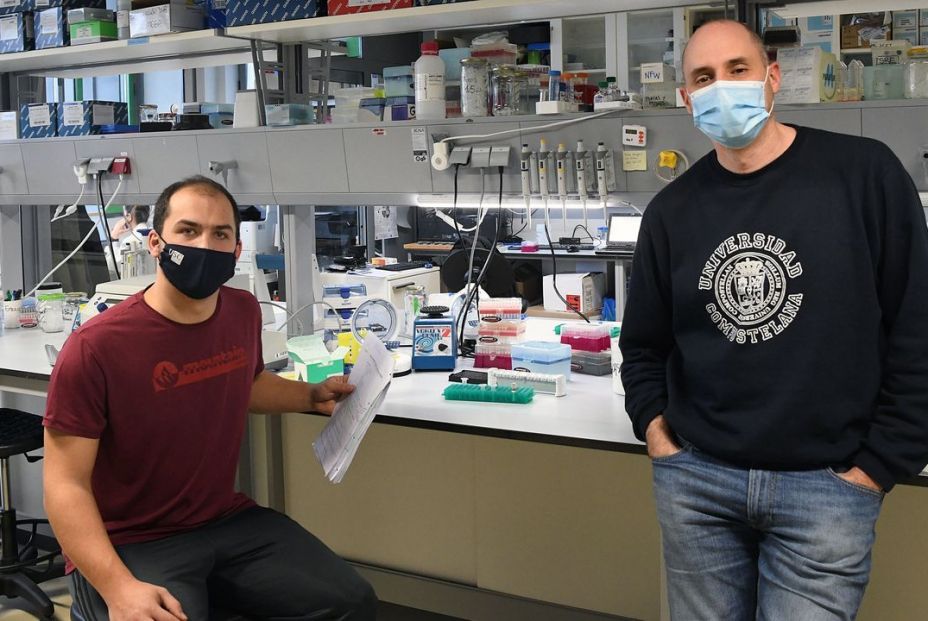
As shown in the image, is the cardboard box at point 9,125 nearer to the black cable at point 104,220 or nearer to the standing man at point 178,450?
the black cable at point 104,220

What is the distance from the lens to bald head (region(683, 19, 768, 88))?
1531mm

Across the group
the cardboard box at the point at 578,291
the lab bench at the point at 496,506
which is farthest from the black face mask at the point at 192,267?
the cardboard box at the point at 578,291

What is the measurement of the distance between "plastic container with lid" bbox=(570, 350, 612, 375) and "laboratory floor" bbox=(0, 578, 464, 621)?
0.82 m

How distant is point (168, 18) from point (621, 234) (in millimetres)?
3117

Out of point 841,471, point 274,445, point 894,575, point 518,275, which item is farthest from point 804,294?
point 518,275

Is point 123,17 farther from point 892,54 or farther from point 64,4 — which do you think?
point 892,54

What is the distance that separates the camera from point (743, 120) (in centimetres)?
148

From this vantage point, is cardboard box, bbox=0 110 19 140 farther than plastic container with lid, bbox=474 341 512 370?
Yes

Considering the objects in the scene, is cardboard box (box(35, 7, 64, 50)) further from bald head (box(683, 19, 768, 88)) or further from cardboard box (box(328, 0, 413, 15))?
bald head (box(683, 19, 768, 88))

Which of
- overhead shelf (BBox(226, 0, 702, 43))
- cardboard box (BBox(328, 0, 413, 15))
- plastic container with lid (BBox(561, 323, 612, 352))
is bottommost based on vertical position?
plastic container with lid (BBox(561, 323, 612, 352))

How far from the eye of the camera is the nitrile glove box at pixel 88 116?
138 inches

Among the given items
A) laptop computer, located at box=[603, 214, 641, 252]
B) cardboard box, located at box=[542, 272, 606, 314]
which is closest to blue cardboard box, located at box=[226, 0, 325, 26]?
laptop computer, located at box=[603, 214, 641, 252]

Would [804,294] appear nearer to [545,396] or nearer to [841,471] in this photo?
[841,471]

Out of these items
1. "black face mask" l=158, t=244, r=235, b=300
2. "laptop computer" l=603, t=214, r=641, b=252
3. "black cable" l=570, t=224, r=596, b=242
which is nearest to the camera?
"black face mask" l=158, t=244, r=235, b=300
